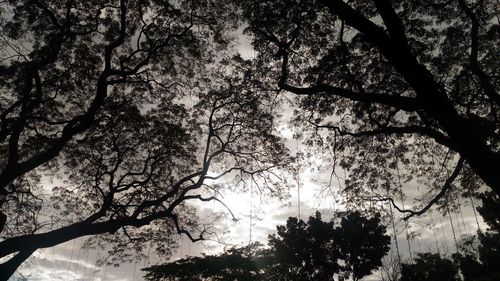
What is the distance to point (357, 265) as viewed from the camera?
38.0m

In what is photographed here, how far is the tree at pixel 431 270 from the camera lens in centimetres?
3684

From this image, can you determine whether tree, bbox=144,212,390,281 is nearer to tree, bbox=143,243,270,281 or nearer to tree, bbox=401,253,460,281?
tree, bbox=401,253,460,281

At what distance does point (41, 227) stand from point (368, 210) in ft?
46.2

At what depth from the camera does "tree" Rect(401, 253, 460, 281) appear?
36.8 metres

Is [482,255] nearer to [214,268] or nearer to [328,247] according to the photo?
[328,247]

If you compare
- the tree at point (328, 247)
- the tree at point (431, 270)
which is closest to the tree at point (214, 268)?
the tree at point (328, 247)

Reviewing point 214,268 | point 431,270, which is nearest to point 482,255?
point 431,270

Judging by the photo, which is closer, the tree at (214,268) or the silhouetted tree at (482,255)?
the tree at (214,268)

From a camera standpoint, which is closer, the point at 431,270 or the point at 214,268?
the point at 214,268

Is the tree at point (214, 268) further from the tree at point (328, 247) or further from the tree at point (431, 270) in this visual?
the tree at point (431, 270)

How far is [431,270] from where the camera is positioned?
37375mm

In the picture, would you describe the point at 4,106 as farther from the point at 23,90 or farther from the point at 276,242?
the point at 276,242

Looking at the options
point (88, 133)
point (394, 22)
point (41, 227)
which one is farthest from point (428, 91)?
point (41, 227)

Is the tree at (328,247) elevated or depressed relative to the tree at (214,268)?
elevated
